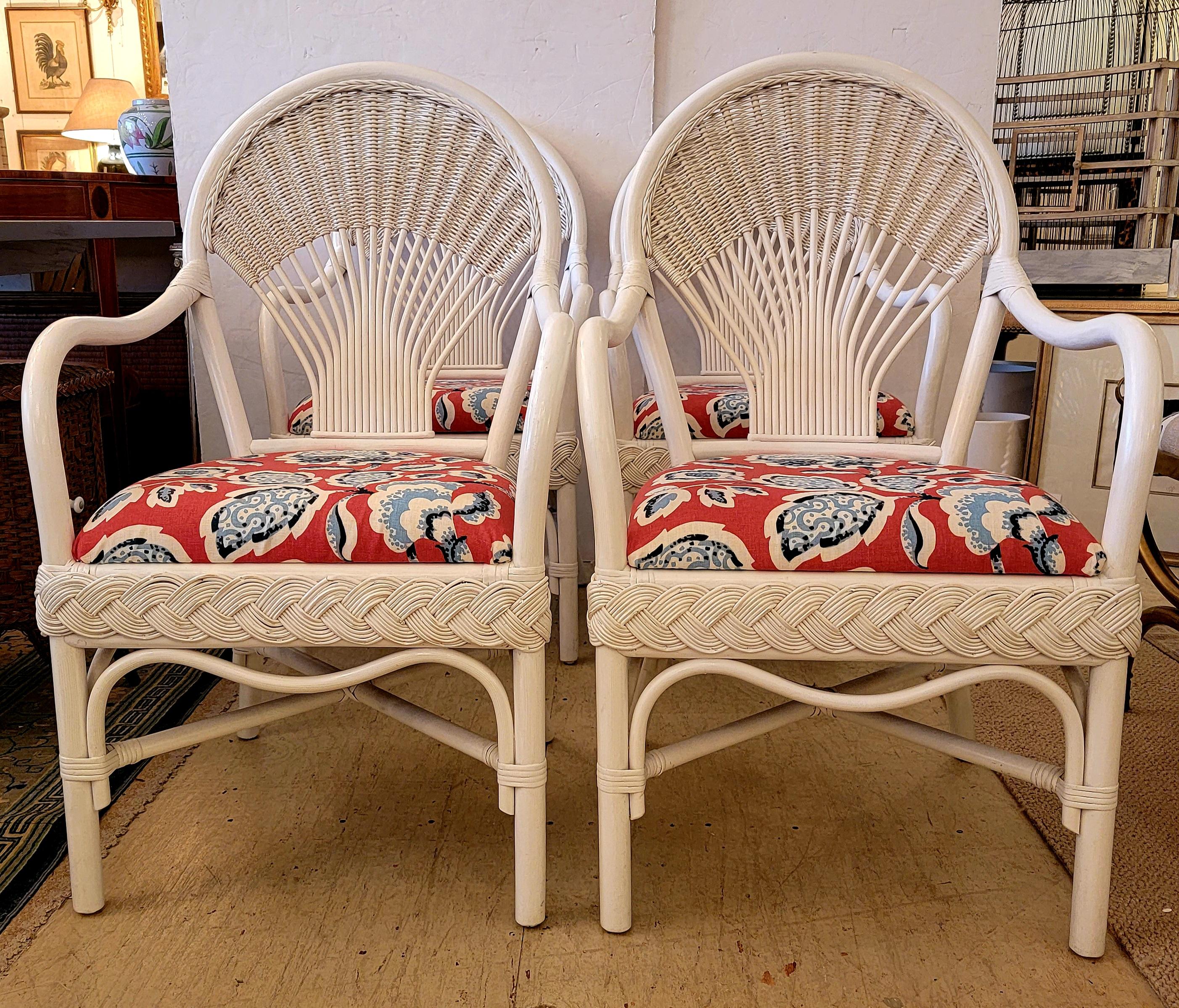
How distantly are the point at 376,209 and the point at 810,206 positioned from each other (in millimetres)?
590

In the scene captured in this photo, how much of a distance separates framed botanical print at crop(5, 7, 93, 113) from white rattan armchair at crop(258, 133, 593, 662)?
5.11 feet

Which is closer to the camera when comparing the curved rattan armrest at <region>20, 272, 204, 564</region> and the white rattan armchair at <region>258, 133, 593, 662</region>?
the curved rattan armrest at <region>20, 272, 204, 564</region>

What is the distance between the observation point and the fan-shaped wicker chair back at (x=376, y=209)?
4.18ft

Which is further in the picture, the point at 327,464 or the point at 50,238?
the point at 50,238

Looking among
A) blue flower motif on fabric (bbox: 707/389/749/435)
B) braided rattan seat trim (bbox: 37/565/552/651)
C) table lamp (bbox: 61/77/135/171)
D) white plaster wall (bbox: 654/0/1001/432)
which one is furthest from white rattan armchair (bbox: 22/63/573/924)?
table lamp (bbox: 61/77/135/171)

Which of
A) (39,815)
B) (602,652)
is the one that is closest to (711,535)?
(602,652)

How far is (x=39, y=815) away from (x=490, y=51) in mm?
1452

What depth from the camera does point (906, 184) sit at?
4.25 feet

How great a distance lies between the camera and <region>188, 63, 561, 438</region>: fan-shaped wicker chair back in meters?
1.28

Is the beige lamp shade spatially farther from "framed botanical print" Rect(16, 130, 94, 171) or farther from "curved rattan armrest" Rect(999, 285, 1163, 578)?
"curved rattan armrest" Rect(999, 285, 1163, 578)

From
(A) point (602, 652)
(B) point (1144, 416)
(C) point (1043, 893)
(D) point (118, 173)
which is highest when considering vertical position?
(D) point (118, 173)

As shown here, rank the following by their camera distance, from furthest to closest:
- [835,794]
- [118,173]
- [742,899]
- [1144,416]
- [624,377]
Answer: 1. [118,173]
2. [624,377]
3. [835,794]
4. [742,899]
5. [1144,416]

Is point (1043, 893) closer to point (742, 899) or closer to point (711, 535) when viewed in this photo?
point (742, 899)

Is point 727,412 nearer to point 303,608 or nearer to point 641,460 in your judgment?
point 641,460
